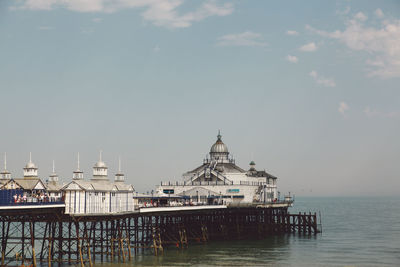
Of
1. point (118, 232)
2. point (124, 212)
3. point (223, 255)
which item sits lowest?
point (223, 255)

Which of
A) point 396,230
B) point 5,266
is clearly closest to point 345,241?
point 396,230

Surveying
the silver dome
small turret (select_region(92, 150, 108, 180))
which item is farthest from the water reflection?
the silver dome

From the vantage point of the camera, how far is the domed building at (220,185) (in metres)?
100

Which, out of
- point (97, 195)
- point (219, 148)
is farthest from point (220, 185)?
point (97, 195)

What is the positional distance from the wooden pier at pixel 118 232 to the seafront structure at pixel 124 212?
0.11 metres

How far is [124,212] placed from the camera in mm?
61625

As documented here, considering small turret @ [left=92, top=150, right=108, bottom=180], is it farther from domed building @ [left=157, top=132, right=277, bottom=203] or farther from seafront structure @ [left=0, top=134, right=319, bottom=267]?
domed building @ [left=157, top=132, right=277, bottom=203]

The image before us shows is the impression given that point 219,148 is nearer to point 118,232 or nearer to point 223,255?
point 223,255

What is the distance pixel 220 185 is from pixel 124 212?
42348 millimetres

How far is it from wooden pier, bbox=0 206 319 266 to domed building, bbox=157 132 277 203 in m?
3.89

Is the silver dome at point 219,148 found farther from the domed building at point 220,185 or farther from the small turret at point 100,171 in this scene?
the small turret at point 100,171

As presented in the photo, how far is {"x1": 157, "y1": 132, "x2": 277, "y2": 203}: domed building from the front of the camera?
10038 centimetres

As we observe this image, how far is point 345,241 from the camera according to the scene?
88.9m

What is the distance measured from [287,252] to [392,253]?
41.8 ft
